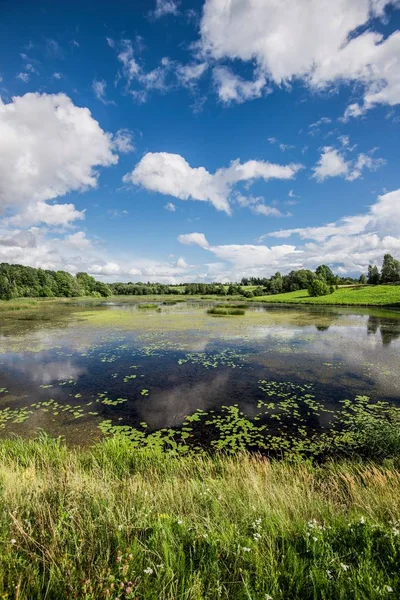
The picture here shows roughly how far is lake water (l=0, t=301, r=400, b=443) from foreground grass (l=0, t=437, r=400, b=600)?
17.5ft

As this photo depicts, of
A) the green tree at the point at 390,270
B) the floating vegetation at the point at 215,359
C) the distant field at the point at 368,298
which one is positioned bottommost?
the floating vegetation at the point at 215,359

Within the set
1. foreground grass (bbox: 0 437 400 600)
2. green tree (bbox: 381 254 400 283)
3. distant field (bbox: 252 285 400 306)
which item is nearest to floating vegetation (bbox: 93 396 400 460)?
foreground grass (bbox: 0 437 400 600)

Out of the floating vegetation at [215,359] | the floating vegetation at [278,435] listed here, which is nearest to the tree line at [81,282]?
the floating vegetation at [215,359]

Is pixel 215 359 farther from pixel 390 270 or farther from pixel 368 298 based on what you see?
pixel 390 270

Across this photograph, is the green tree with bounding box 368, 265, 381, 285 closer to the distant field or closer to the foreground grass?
the distant field

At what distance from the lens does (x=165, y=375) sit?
50.0ft

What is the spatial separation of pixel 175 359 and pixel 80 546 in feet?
49.7

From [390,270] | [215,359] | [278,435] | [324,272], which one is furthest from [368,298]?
[278,435]

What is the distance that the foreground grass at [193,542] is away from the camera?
2924 mm

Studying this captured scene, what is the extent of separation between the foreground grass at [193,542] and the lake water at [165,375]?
210 inches

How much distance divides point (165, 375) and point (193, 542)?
39.2ft

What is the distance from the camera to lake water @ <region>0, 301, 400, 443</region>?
1080 centimetres

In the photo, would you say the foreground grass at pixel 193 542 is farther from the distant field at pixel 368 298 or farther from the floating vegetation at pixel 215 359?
the distant field at pixel 368 298

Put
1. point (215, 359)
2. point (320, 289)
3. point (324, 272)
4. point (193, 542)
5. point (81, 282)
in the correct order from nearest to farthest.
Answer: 1. point (193, 542)
2. point (215, 359)
3. point (320, 289)
4. point (324, 272)
5. point (81, 282)
